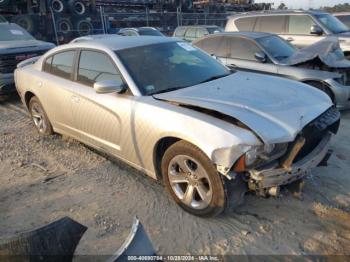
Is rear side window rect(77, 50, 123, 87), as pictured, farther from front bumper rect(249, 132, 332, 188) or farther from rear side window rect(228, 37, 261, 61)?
rear side window rect(228, 37, 261, 61)

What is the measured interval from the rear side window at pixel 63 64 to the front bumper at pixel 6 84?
127 inches

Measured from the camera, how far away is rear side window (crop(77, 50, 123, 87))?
13.2 ft

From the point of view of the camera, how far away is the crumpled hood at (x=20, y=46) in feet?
26.2

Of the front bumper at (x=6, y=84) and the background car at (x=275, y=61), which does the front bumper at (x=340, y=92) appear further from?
the front bumper at (x=6, y=84)

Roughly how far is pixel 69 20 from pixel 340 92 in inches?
617

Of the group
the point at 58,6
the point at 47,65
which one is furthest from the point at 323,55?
the point at 58,6

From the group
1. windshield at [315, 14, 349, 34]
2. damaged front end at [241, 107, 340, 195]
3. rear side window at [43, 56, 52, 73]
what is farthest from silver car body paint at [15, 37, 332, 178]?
windshield at [315, 14, 349, 34]

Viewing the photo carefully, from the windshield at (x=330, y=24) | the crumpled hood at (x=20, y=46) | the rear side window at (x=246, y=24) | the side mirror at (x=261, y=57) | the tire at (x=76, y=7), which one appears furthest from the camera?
the tire at (x=76, y=7)

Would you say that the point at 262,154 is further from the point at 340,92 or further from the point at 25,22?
the point at 25,22

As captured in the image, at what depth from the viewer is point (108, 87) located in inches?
145

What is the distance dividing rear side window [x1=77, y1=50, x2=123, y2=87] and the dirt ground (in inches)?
45.7

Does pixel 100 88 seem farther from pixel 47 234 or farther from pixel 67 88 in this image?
pixel 47 234

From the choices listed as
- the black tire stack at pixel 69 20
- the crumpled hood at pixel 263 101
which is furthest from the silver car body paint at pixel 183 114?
the black tire stack at pixel 69 20

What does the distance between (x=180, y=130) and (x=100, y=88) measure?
1063mm
